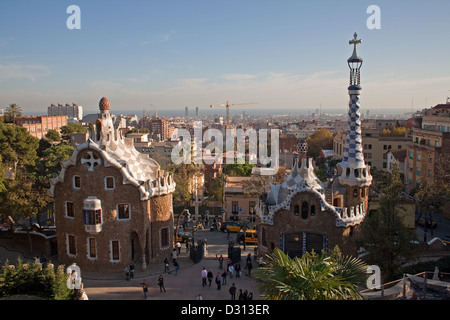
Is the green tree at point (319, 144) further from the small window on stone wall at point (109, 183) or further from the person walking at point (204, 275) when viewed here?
the person walking at point (204, 275)

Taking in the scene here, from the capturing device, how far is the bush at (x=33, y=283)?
19.4m

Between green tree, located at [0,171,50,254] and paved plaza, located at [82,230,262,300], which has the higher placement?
green tree, located at [0,171,50,254]

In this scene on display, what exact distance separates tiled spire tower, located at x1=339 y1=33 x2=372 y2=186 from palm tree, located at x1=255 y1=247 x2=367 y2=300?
15181mm

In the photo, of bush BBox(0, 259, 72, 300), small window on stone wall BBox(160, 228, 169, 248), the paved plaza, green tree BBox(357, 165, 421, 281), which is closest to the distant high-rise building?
small window on stone wall BBox(160, 228, 169, 248)

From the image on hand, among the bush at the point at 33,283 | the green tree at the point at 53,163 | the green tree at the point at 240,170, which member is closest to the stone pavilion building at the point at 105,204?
the bush at the point at 33,283

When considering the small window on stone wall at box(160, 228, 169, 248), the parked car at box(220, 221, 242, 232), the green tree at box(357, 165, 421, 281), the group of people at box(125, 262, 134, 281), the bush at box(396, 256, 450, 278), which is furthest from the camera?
the parked car at box(220, 221, 242, 232)

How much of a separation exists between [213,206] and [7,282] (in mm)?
32631

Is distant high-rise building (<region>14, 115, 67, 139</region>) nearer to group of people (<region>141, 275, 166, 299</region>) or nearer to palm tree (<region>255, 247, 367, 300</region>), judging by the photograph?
group of people (<region>141, 275, 166, 299</region>)

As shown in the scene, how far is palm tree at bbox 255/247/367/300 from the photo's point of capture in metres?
14.3

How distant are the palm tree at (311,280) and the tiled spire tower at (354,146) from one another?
598 inches

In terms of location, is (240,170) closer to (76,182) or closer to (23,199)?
(23,199)
